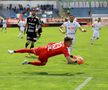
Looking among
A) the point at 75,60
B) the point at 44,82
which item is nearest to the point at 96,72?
the point at 75,60

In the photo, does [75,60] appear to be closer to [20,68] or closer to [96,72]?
[96,72]

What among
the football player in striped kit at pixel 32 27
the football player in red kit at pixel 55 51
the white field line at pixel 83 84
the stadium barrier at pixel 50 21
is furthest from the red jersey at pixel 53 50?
the stadium barrier at pixel 50 21

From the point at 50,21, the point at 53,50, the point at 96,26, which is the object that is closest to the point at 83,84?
the point at 53,50

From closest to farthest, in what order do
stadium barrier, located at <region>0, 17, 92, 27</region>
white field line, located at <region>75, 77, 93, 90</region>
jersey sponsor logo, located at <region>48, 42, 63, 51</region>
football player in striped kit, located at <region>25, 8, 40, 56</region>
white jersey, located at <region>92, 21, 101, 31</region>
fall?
white field line, located at <region>75, 77, 93, 90</region> < jersey sponsor logo, located at <region>48, 42, 63, 51</region> < football player in striped kit, located at <region>25, 8, 40, 56</region> < white jersey, located at <region>92, 21, 101, 31</region> < stadium barrier, located at <region>0, 17, 92, 27</region>

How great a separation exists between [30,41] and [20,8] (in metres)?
62.2

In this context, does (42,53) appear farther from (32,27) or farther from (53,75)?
(32,27)

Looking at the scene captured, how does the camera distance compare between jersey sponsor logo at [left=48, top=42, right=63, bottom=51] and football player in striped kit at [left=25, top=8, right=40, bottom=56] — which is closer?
jersey sponsor logo at [left=48, top=42, right=63, bottom=51]

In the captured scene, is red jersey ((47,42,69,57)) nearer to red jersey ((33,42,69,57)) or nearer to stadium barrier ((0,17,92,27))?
red jersey ((33,42,69,57))

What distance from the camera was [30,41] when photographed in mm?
22234

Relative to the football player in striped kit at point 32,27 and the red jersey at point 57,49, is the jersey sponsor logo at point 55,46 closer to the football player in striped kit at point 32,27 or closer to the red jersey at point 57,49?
the red jersey at point 57,49

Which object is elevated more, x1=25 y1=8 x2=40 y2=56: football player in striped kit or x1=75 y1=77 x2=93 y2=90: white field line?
x1=25 y1=8 x2=40 y2=56: football player in striped kit

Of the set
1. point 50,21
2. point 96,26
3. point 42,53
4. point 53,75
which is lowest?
point 50,21

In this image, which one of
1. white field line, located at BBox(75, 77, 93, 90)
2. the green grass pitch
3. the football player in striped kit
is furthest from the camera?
the football player in striped kit

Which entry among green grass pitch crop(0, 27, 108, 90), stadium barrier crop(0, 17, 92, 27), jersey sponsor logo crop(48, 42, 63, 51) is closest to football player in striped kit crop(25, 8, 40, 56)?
green grass pitch crop(0, 27, 108, 90)
